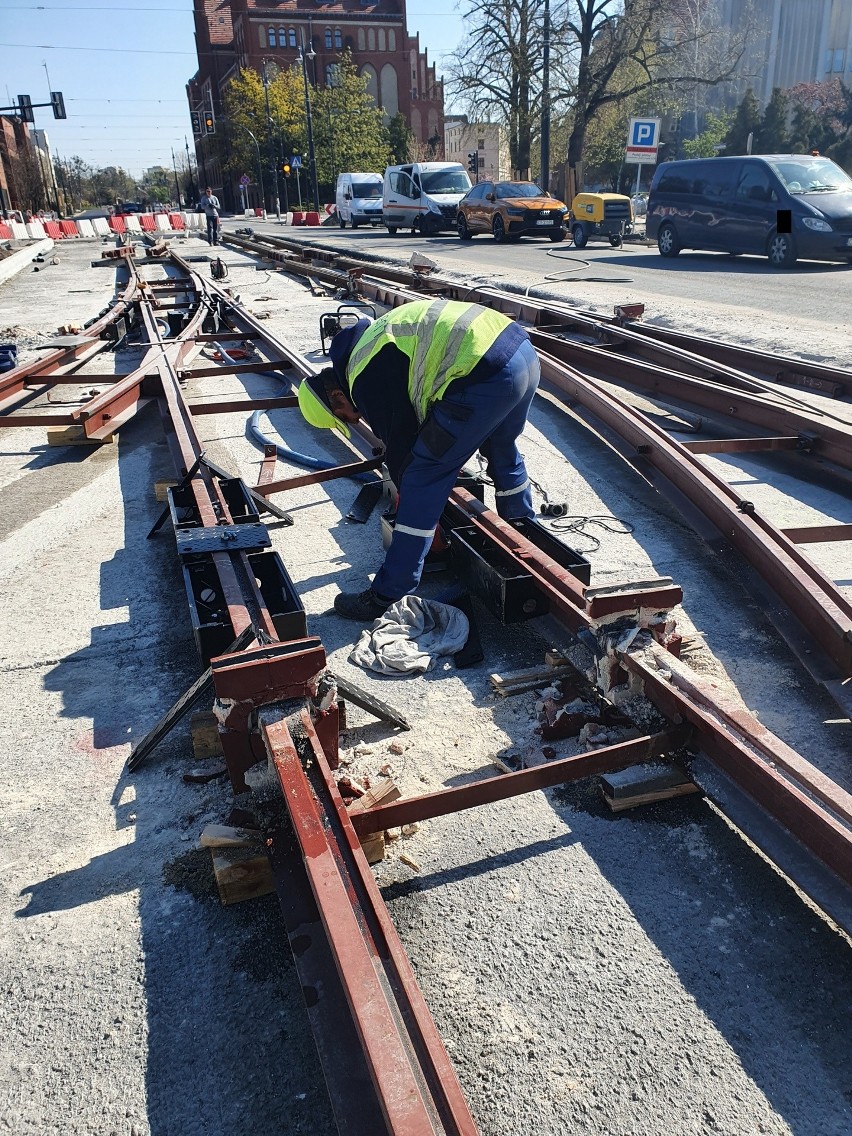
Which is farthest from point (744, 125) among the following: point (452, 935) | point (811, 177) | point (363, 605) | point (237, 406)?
point (452, 935)

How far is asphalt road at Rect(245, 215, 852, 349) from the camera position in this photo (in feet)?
33.7

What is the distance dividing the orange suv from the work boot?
22.3m

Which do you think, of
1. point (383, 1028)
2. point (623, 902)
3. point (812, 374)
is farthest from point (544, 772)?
point (812, 374)

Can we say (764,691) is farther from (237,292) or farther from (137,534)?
(237,292)

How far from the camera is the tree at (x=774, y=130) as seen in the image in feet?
156

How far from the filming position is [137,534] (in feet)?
16.8

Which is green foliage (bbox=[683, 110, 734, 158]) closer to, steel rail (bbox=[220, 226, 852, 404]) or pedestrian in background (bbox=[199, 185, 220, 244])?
pedestrian in background (bbox=[199, 185, 220, 244])

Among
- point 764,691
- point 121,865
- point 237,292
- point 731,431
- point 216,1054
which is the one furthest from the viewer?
point 237,292

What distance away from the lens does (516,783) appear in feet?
7.83

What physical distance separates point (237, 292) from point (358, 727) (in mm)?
15230

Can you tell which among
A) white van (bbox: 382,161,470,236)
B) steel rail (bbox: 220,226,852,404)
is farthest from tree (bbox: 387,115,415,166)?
steel rail (bbox: 220,226,852,404)

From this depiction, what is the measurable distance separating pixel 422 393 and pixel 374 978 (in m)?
2.48

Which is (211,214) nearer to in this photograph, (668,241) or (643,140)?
(643,140)

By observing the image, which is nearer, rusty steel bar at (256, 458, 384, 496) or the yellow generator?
rusty steel bar at (256, 458, 384, 496)
